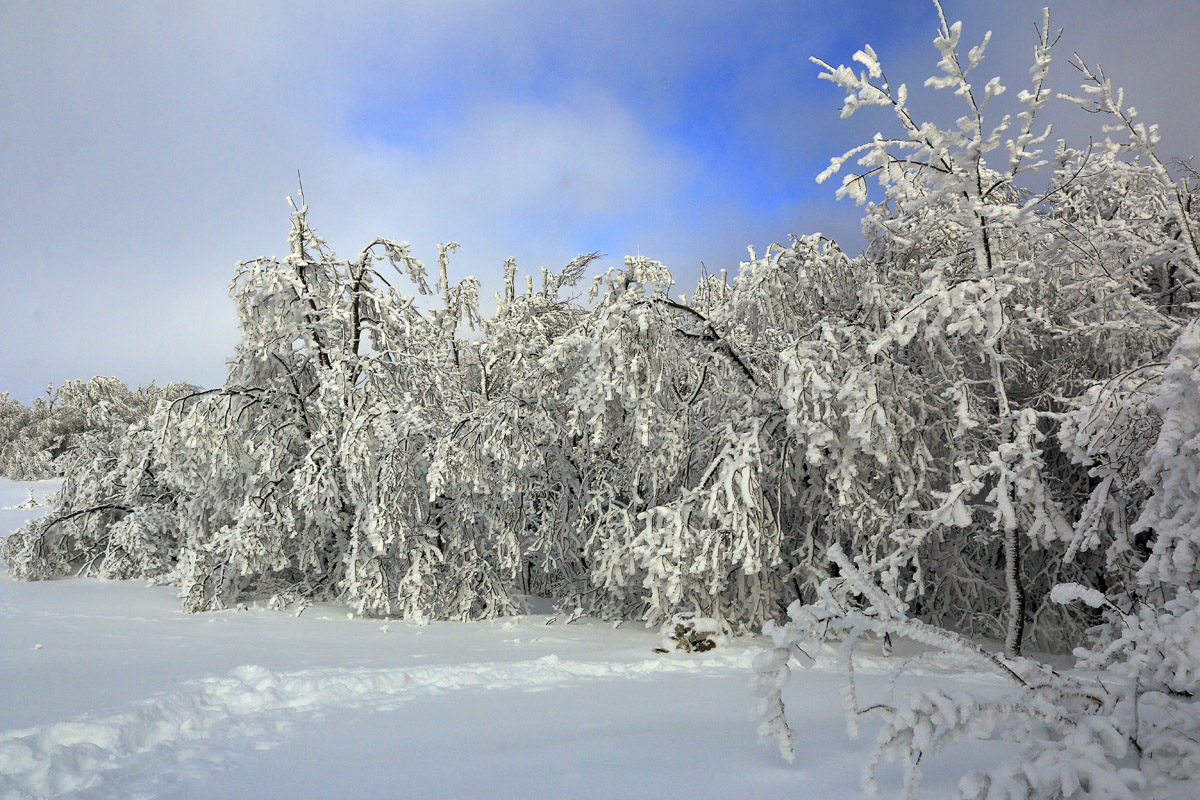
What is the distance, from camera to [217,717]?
3814mm

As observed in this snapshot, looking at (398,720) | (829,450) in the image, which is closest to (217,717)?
(398,720)

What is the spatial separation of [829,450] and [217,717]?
Answer: 492 cm

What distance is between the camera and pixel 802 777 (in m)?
2.57

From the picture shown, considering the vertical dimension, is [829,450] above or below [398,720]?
above

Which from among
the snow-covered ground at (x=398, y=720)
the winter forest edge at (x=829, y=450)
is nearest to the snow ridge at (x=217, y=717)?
the snow-covered ground at (x=398, y=720)

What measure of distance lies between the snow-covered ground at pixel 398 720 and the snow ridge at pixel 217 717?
1cm

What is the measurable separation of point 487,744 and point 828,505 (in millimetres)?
4244

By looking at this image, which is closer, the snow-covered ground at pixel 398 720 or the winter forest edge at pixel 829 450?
the snow-covered ground at pixel 398 720

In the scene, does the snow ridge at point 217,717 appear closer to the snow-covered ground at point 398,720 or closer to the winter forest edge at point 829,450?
the snow-covered ground at point 398,720

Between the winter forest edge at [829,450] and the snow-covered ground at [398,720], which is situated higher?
the winter forest edge at [829,450]

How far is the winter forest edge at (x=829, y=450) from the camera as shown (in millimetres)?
3459

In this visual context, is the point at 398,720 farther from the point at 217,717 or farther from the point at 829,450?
the point at 829,450

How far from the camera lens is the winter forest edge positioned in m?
3.46

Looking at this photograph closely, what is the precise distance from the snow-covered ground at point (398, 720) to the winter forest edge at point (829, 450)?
18.1 inches
